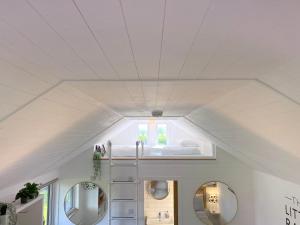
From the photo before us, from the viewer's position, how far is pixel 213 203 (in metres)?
4.99

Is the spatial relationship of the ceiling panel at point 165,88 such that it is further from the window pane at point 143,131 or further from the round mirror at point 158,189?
the window pane at point 143,131

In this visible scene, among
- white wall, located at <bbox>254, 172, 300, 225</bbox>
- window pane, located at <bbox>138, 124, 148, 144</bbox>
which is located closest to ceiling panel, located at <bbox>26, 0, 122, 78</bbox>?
white wall, located at <bbox>254, 172, 300, 225</bbox>

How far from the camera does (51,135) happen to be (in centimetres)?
224

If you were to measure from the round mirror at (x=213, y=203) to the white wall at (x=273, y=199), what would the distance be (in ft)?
1.47

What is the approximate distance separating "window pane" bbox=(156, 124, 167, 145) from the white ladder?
65.4 inches

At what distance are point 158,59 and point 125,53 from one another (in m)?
0.14

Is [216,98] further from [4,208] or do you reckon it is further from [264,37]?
[4,208]

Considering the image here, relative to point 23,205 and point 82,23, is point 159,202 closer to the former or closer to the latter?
point 23,205

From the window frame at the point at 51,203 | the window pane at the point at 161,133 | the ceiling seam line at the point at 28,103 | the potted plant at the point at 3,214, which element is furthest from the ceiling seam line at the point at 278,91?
the window pane at the point at 161,133

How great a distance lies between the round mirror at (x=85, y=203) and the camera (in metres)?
4.95

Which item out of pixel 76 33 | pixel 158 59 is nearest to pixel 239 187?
pixel 158 59

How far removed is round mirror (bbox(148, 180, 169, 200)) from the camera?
5.25m

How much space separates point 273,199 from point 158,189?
7.25 ft

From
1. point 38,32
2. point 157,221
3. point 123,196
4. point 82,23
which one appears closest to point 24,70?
point 38,32
